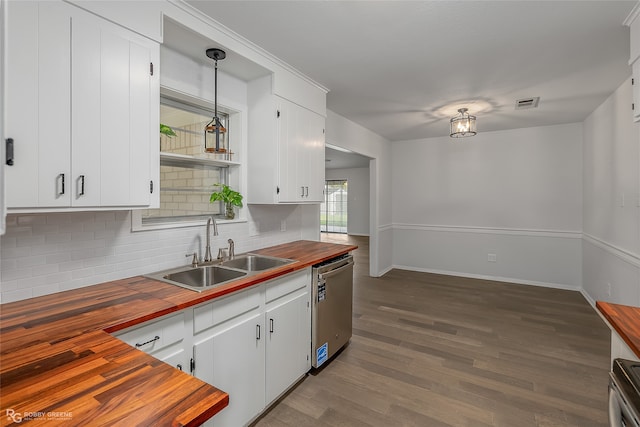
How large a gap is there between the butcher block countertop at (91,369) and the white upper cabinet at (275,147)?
126 centimetres

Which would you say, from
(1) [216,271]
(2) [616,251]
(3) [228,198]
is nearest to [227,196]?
(3) [228,198]

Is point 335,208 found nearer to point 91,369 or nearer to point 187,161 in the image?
point 187,161

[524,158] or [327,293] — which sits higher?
[524,158]

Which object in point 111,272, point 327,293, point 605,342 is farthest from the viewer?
point 605,342

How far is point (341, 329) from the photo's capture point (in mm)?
2773

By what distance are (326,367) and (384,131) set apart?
3886mm

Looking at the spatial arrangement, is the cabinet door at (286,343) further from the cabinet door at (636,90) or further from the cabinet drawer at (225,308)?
the cabinet door at (636,90)

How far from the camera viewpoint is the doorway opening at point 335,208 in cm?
1109

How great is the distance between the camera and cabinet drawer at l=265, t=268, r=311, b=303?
2021 millimetres

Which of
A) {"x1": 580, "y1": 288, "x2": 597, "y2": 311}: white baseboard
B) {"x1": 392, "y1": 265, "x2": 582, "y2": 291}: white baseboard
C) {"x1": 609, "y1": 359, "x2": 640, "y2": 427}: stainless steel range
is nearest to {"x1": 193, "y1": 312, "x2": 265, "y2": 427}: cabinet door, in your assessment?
{"x1": 609, "y1": 359, "x2": 640, "y2": 427}: stainless steel range

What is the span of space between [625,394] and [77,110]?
7.64 ft

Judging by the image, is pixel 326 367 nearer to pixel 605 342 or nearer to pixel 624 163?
pixel 605 342

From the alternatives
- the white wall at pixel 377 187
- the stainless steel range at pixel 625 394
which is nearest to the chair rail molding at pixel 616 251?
the stainless steel range at pixel 625 394

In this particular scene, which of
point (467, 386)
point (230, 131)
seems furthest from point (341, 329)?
point (230, 131)
